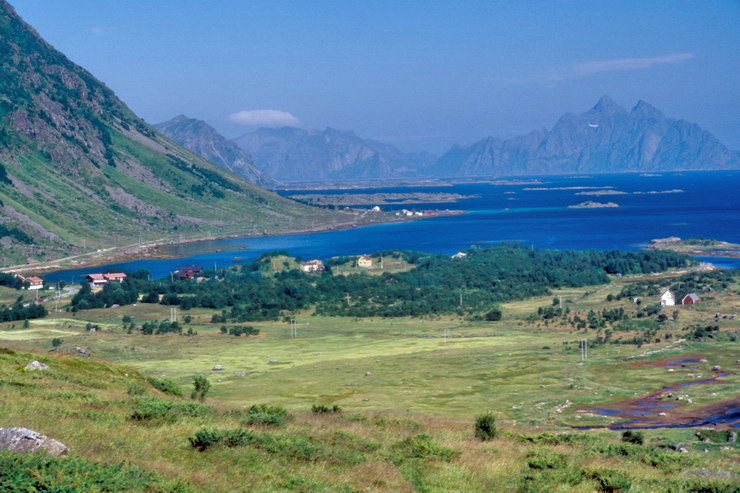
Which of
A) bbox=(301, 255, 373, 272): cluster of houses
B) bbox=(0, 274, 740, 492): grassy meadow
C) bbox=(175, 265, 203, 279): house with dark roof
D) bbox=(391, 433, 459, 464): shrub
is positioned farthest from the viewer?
bbox=(301, 255, 373, 272): cluster of houses

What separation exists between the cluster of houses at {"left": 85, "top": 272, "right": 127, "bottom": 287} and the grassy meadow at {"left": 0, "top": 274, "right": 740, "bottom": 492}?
26522 millimetres

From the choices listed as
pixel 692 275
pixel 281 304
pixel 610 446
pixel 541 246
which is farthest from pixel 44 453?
pixel 541 246

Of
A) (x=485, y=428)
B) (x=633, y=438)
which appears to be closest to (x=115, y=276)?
(x=633, y=438)

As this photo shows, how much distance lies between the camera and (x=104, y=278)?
415 ft

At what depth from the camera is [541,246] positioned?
169m

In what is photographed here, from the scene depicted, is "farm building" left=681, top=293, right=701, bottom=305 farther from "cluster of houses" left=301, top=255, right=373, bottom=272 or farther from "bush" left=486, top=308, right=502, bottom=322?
"cluster of houses" left=301, top=255, right=373, bottom=272

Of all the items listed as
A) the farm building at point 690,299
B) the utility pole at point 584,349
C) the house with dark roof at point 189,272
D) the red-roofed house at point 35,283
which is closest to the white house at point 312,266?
the house with dark roof at point 189,272

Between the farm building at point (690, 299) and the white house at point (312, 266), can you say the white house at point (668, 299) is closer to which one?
the farm building at point (690, 299)

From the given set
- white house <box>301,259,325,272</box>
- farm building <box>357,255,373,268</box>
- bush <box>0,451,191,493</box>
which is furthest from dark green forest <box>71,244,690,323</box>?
bush <box>0,451,191,493</box>

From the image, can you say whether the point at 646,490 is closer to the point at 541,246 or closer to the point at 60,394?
the point at 60,394

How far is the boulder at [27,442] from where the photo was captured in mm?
14383

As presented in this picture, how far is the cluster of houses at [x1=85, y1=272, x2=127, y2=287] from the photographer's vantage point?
12388 cm

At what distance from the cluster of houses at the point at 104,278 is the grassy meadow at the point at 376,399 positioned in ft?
87.0

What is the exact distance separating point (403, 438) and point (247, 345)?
58.1 meters
